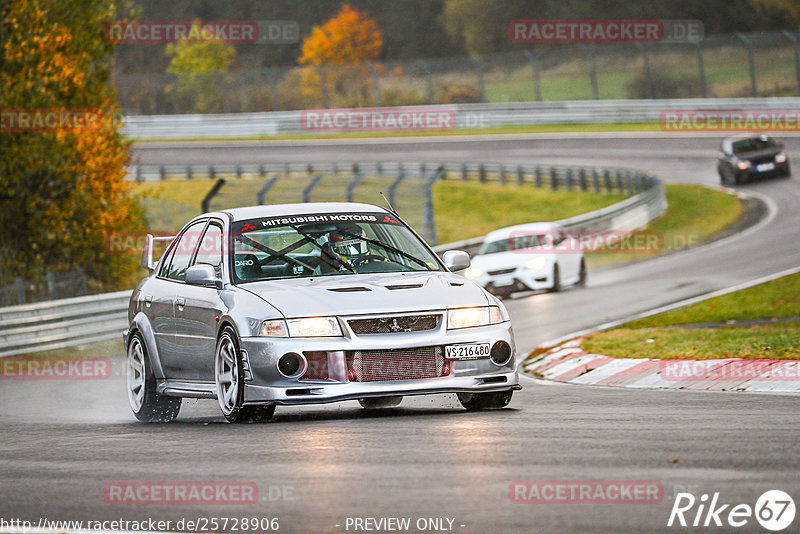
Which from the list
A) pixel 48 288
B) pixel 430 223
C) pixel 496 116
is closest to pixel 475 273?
pixel 430 223

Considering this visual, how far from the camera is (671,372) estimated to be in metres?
12.4

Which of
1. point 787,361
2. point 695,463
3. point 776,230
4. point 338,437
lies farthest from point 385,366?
point 776,230

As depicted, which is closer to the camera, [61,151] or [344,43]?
[61,151]

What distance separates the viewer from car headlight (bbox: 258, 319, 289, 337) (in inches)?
354

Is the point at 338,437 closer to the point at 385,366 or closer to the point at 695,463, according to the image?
the point at 385,366

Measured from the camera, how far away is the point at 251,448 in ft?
25.9

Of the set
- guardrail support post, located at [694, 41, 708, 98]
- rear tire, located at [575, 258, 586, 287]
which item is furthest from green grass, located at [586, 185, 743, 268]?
guardrail support post, located at [694, 41, 708, 98]

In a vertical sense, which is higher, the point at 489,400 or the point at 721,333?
the point at 489,400

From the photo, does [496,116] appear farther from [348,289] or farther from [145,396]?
[348,289]

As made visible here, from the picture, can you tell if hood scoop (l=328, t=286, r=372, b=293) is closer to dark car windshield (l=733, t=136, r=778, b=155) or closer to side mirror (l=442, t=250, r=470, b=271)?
side mirror (l=442, t=250, r=470, b=271)

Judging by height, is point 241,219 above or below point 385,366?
above

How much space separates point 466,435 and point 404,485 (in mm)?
1664

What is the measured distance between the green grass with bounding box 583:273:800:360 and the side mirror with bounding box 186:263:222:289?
5445 mm

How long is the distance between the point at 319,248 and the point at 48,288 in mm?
14840
